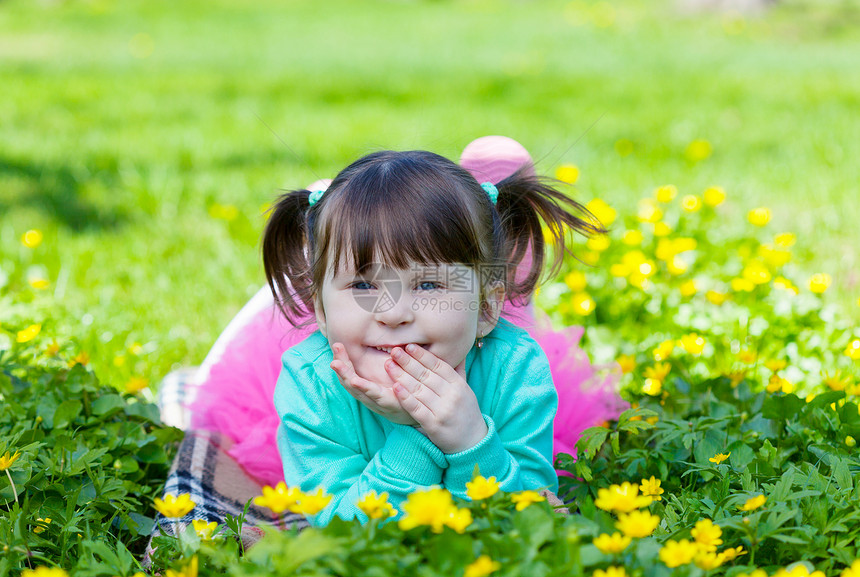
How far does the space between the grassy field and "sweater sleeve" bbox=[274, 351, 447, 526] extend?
71 cm

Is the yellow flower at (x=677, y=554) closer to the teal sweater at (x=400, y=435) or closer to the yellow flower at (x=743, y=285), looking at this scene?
the teal sweater at (x=400, y=435)

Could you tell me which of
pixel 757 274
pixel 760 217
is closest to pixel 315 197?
pixel 757 274

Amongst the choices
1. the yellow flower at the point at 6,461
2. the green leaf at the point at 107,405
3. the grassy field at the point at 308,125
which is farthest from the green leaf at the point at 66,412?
the grassy field at the point at 308,125

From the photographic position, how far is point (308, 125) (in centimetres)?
558

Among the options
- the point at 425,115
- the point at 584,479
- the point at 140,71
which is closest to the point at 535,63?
the point at 425,115

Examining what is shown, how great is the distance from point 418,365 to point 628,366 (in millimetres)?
985

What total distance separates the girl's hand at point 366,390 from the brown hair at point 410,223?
0.63 ft

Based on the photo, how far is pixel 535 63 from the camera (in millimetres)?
7934

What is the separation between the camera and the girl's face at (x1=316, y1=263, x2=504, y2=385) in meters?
1.71

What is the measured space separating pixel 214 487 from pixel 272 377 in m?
0.44

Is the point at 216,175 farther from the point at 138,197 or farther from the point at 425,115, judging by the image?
the point at 425,115

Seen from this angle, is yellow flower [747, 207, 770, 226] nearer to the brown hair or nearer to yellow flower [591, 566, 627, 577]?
the brown hair

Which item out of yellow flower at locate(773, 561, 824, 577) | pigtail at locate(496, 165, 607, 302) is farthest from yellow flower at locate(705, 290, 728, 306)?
yellow flower at locate(773, 561, 824, 577)

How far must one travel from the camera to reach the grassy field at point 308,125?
11.4 ft
